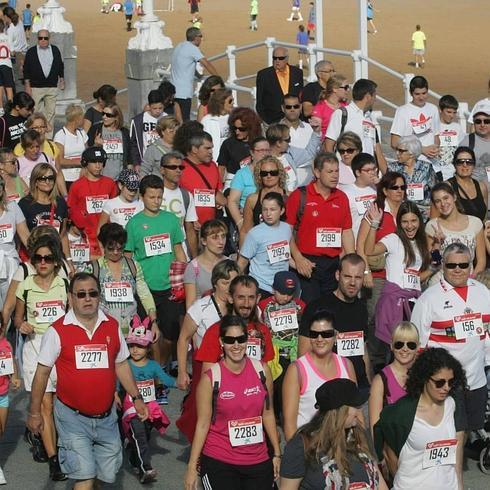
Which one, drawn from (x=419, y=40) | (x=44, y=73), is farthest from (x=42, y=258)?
(x=419, y=40)

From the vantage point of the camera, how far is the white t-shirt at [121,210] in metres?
12.8

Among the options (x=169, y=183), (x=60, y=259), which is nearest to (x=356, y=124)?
(x=169, y=183)

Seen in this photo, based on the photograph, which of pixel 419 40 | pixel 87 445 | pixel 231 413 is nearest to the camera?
pixel 231 413

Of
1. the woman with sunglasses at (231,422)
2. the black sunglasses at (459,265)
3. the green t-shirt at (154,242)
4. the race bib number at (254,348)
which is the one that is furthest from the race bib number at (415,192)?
the woman with sunglasses at (231,422)

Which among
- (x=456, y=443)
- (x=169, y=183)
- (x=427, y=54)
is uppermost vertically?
(x=427, y=54)

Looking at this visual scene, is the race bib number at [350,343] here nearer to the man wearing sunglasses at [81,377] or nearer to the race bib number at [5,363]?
the man wearing sunglasses at [81,377]

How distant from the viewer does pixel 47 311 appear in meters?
10.5

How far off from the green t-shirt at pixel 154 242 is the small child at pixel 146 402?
1.31 metres

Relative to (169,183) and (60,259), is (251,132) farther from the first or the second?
(60,259)

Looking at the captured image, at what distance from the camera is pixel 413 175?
13.6 metres

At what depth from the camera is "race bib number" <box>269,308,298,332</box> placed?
10.9m

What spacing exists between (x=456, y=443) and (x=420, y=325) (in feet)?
5.98

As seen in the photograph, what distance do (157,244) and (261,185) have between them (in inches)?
41.1

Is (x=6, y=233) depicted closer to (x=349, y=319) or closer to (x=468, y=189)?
(x=349, y=319)
